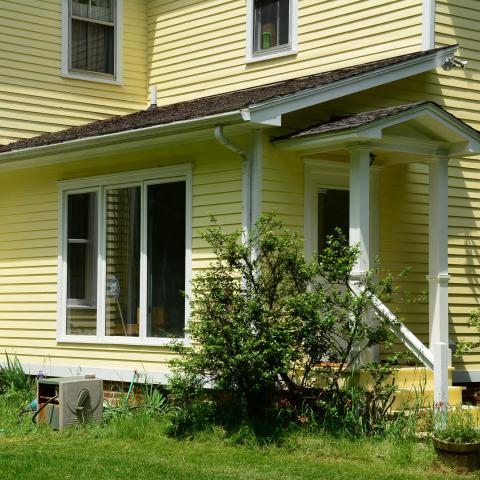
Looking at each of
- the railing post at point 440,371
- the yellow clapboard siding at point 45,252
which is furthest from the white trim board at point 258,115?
the railing post at point 440,371

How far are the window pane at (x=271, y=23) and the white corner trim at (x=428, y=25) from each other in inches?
98.3

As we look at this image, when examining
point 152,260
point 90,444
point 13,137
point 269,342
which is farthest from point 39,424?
point 13,137

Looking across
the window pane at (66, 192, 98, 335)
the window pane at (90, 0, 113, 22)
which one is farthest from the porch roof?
the window pane at (90, 0, 113, 22)

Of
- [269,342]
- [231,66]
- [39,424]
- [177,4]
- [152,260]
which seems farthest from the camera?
[177,4]

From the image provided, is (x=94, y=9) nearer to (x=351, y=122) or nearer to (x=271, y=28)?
(x=271, y=28)

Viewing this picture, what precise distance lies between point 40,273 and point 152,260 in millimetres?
2435

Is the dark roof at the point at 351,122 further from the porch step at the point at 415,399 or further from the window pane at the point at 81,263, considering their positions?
the window pane at the point at 81,263

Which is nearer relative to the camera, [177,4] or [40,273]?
[40,273]

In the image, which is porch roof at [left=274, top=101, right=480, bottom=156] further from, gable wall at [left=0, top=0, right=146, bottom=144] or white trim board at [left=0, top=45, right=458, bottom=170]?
gable wall at [left=0, top=0, right=146, bottom=144]

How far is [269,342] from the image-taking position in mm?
10648

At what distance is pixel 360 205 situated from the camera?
11555 millimetres

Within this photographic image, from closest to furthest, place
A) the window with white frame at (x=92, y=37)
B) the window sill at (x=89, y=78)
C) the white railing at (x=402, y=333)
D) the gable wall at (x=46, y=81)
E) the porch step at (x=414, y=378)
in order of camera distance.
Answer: the white railing at (x=402, y=333) → the porch step at (x=414, y=378) → the gable wall at (x=46, y=81) → the window sill at (x=89, y=78) → the window with white frame at (x=92, y=37)

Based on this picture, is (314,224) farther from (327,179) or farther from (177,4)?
(177,4)

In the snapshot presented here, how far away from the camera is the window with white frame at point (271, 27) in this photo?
595 inches
